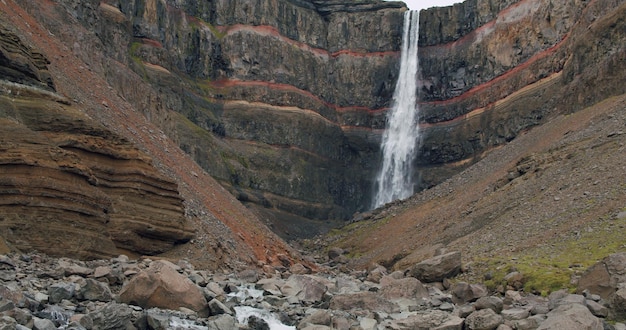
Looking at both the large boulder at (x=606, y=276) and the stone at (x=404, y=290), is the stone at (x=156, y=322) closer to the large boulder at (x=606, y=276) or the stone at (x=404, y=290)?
the stone at (x=404, y=290)

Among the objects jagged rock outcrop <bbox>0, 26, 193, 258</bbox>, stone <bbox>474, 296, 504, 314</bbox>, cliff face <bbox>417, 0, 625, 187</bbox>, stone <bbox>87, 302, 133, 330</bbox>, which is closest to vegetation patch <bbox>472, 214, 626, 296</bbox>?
stone <bbox>474, 296, 504, 314</bbox>

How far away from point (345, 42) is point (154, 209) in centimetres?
8199

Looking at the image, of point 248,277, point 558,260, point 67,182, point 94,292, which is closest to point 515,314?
point 558,260

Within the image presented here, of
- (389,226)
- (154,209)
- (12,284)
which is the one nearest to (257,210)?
(389,226)

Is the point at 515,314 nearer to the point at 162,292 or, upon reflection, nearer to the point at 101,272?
the point at 162,292

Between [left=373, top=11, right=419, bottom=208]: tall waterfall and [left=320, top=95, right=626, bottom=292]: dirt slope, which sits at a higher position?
[left=373, top=11, right=419, bottom=208]: tall waterfall

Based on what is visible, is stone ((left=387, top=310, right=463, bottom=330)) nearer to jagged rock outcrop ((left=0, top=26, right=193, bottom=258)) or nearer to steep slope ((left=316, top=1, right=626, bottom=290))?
steep slope ((left=316, top=1, right=626, bottom=290))

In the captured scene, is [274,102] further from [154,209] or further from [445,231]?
[154,209]

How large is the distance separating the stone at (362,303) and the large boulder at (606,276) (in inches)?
291

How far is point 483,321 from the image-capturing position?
19.8 metres

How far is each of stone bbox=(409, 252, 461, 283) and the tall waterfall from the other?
186ft

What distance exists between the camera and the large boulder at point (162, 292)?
19.7 meters

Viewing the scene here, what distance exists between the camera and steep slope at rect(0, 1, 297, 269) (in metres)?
25.1

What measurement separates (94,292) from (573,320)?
14.6 meters
